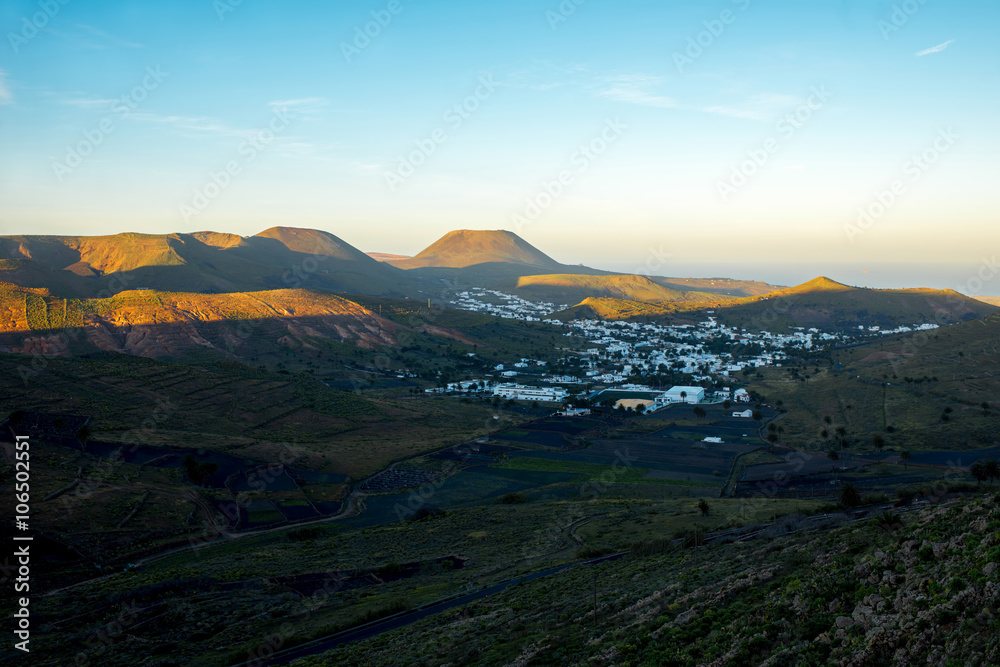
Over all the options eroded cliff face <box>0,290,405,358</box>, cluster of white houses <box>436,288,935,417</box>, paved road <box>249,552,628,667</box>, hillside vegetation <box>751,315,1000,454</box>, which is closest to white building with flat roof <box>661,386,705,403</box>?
cluster of white houses <box>436,288,935,417</box>

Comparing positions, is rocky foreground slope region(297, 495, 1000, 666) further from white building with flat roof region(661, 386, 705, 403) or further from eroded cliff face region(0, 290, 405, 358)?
eroded cliff face region(0, 290, 405, 358)

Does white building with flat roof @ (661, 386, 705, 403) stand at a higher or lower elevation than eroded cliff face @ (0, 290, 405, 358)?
lower

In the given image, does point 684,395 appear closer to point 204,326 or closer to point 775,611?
point 775,611

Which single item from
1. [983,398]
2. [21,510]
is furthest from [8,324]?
[983,398]

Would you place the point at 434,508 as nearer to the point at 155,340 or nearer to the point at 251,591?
the point at 251,591

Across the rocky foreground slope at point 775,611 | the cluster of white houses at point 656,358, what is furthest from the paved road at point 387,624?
the cluster of white houses at point 656,358

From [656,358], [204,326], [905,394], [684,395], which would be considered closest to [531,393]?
[684,395]

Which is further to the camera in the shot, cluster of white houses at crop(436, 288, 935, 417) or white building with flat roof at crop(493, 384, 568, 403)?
cluster of white houses at crop(436, 288, 935, 417)

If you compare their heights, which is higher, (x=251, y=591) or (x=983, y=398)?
(x=983, y=398)
